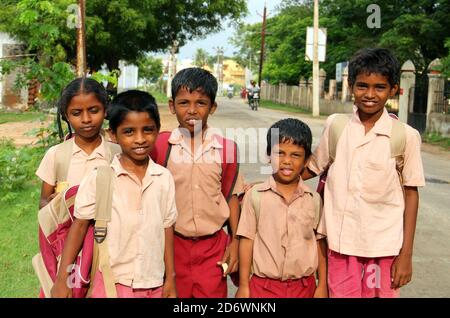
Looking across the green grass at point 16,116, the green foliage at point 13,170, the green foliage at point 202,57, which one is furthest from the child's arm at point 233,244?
the green foliage at point 202,57

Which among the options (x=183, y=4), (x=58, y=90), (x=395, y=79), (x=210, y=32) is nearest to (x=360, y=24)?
(x=210, y=32)

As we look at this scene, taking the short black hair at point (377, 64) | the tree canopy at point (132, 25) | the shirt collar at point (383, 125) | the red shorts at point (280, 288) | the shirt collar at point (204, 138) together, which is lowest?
the red shorts at point (280, 288)

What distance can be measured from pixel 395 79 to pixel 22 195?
17.3 feet

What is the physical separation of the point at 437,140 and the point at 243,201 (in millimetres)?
13870

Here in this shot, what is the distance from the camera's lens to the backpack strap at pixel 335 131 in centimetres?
258

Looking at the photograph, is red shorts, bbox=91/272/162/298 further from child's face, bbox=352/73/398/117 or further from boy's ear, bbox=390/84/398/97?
boy's ear, bbox=390/84/398/97

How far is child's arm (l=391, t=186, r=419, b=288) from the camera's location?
99.0 inches

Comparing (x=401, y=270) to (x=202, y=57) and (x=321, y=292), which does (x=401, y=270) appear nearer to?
(x=321, y=292)

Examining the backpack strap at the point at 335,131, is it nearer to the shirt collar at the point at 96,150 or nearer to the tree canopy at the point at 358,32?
the shirt collar at the point at 96,150

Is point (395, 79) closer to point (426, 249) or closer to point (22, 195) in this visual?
point (426, 249)

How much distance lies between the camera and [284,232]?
2621 mm

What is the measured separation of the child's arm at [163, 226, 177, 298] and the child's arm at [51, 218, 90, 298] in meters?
0.36

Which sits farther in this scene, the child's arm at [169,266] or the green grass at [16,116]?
the green grass at [16,116]

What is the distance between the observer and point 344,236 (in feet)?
8.26
